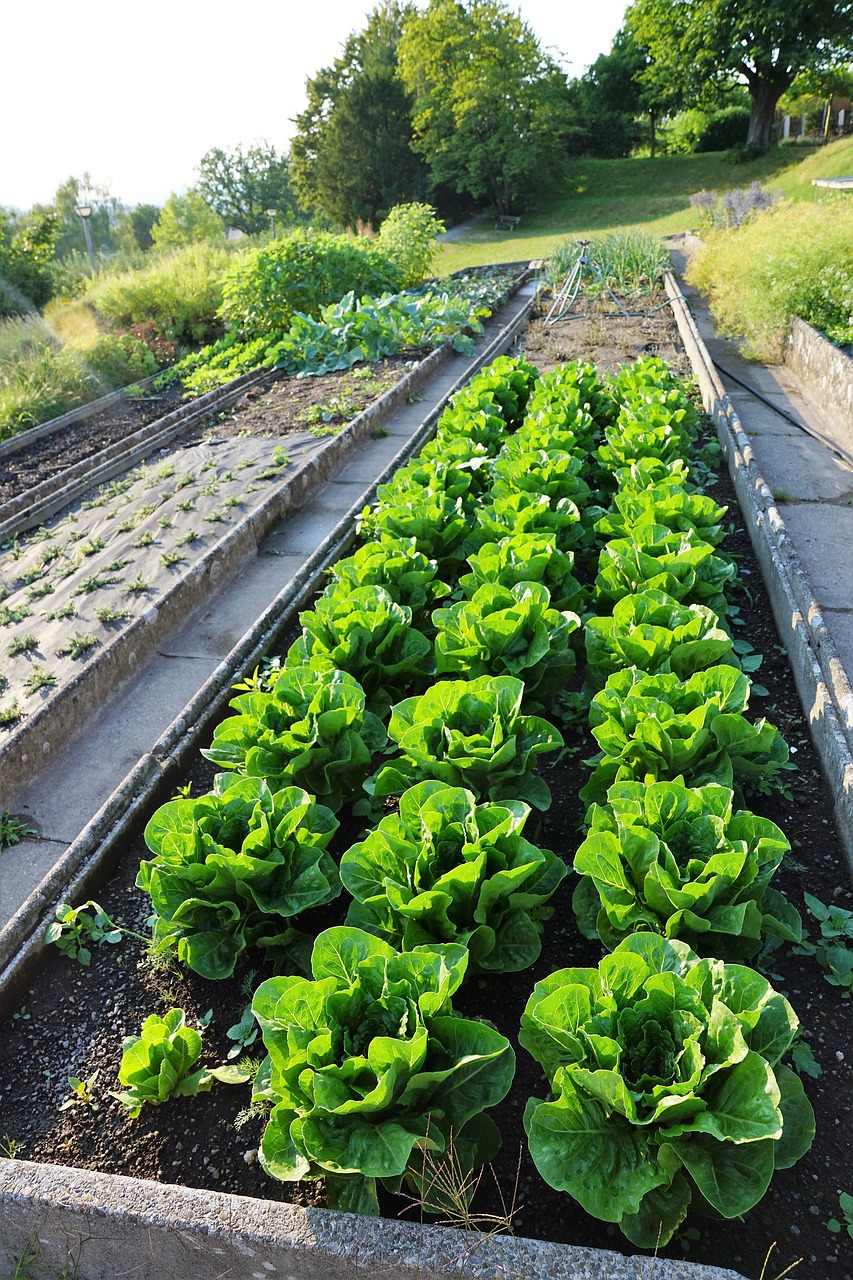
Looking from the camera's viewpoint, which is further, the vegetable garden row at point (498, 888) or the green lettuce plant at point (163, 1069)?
the green lettuce plant at point (163, 1069)

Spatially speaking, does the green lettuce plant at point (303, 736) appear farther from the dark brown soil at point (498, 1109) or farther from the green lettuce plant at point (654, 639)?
the green lettuce plant at point (654, 639)

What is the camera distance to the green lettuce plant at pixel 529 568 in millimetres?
4164

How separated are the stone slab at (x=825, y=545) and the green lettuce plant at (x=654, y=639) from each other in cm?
168

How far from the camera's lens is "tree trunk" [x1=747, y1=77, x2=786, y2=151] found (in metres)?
32.7

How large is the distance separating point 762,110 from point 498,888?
1579 inches

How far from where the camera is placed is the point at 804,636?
4.24m

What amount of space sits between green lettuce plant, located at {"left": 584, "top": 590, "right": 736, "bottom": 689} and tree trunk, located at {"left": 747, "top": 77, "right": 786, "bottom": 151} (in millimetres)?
37577

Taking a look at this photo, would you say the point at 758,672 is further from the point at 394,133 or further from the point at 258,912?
the point at 394,133

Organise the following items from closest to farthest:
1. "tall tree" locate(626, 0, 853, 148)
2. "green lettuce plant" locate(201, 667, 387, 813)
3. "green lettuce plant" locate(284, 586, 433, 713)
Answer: "green lettuce plant" locate(201, 667, 387, 813)
"green lettuce plant" locate(284, 586, 433, 713)
"tall tree" locate(626, 0, 853, 148)

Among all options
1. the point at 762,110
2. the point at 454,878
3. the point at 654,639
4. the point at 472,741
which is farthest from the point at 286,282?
the point at 762,110

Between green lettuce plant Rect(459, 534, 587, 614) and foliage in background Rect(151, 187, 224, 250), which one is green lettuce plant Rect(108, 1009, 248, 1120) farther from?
foliage in background Rect(151, 187, 224, 250)

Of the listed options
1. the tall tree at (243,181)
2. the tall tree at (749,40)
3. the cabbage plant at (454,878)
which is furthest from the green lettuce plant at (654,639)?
the tall tree at (243,181)

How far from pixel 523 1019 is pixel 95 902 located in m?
1.92

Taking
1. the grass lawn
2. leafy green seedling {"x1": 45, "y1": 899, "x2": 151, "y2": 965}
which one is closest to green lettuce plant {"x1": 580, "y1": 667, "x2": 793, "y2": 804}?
leafy green seedling {"x1": 45, "y1": 899, "x2": 151, "y2": 965}
